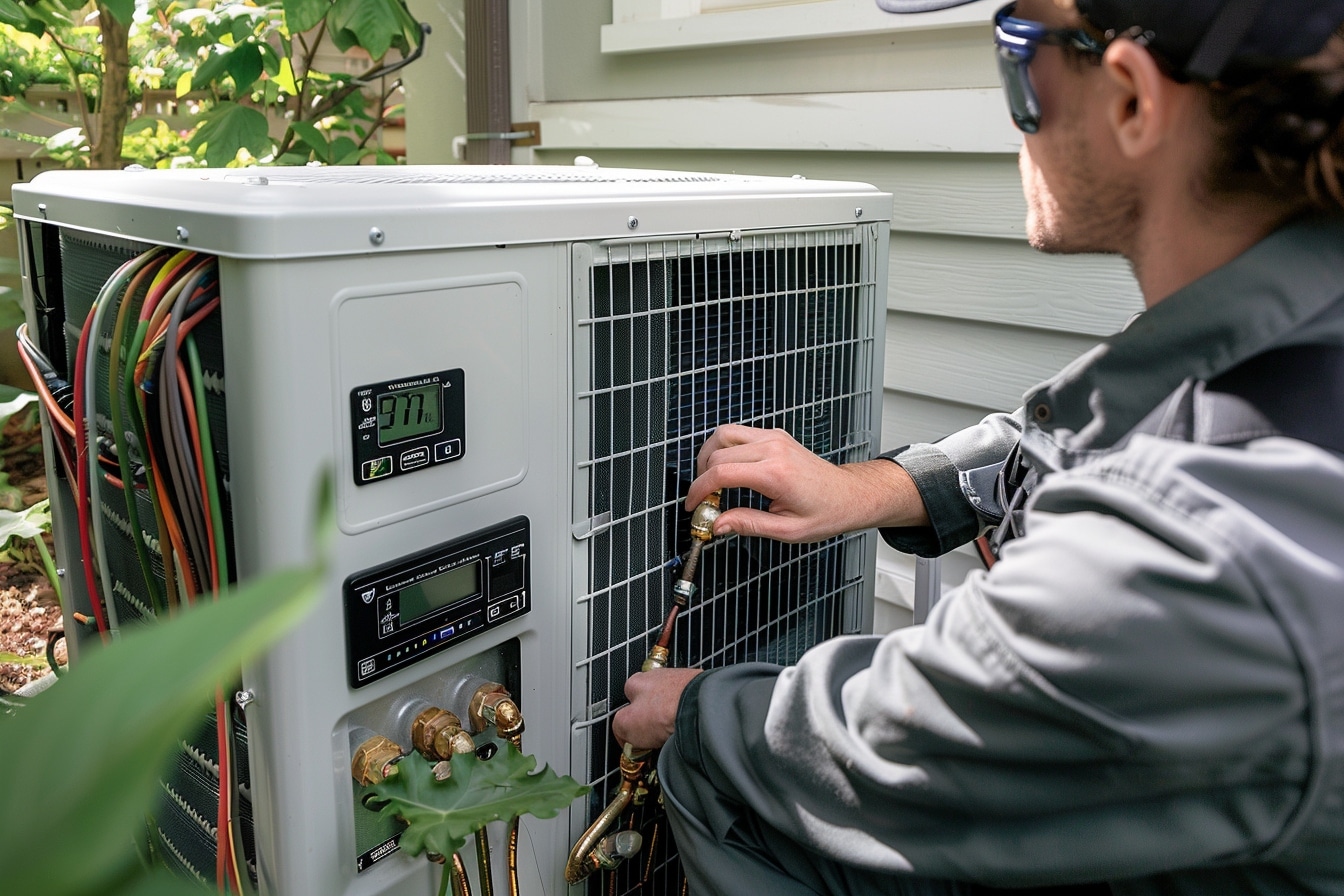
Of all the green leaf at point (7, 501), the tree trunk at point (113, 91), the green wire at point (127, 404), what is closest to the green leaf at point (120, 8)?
the tree trunk at point (113, 91)

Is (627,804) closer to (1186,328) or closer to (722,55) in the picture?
(1186,328)

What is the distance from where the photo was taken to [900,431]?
2152mm

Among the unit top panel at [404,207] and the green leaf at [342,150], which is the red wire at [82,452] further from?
the green leaf at [342,150]

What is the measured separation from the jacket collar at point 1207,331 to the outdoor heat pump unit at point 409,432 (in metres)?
0.44

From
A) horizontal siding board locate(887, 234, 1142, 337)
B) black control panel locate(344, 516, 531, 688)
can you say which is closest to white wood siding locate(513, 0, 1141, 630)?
horizontal siding board locate(887, 234, 1142, 337)

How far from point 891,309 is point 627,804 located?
1229 millimetres

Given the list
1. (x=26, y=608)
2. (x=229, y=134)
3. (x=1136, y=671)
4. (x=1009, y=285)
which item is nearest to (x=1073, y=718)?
(x=1136, y=671)

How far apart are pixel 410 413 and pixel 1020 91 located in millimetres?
625

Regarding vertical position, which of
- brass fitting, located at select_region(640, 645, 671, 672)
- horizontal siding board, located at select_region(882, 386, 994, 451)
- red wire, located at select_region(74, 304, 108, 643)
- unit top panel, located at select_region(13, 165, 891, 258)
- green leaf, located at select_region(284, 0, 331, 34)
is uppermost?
green leaf, located at select_region(284, 0, 331, 34)

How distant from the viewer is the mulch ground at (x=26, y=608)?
230cm

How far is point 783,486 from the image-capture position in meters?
1.21

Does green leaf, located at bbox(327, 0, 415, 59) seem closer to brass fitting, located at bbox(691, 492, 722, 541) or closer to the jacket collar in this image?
brass fitting, located at bbox(691, 492, 722, 541)

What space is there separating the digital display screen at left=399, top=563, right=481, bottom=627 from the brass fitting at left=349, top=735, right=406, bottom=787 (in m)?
0.12

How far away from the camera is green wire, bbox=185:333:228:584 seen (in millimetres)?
864
